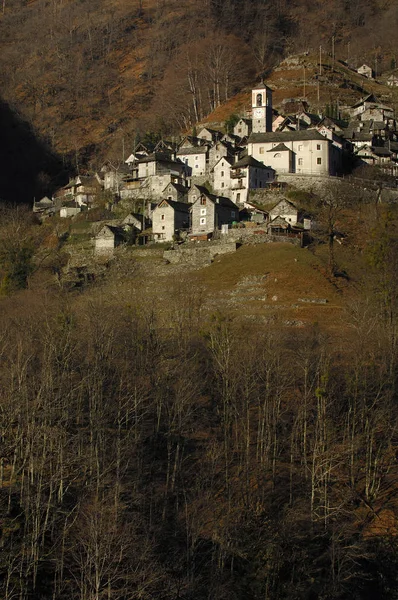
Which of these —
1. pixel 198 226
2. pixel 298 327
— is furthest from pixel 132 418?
pixel 198 226

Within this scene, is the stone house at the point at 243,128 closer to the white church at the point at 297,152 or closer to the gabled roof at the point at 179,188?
the white church at the point at 297,152

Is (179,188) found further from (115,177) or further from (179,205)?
(115,177)

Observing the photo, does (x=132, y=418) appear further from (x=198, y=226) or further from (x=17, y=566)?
(x=198, y=226)

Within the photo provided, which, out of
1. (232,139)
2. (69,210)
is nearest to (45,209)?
(69,210)

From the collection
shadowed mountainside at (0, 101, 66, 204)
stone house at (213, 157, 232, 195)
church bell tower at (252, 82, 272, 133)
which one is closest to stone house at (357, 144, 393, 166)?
church bell tower at (252, 82, 272, 133)

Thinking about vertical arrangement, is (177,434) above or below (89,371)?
below
